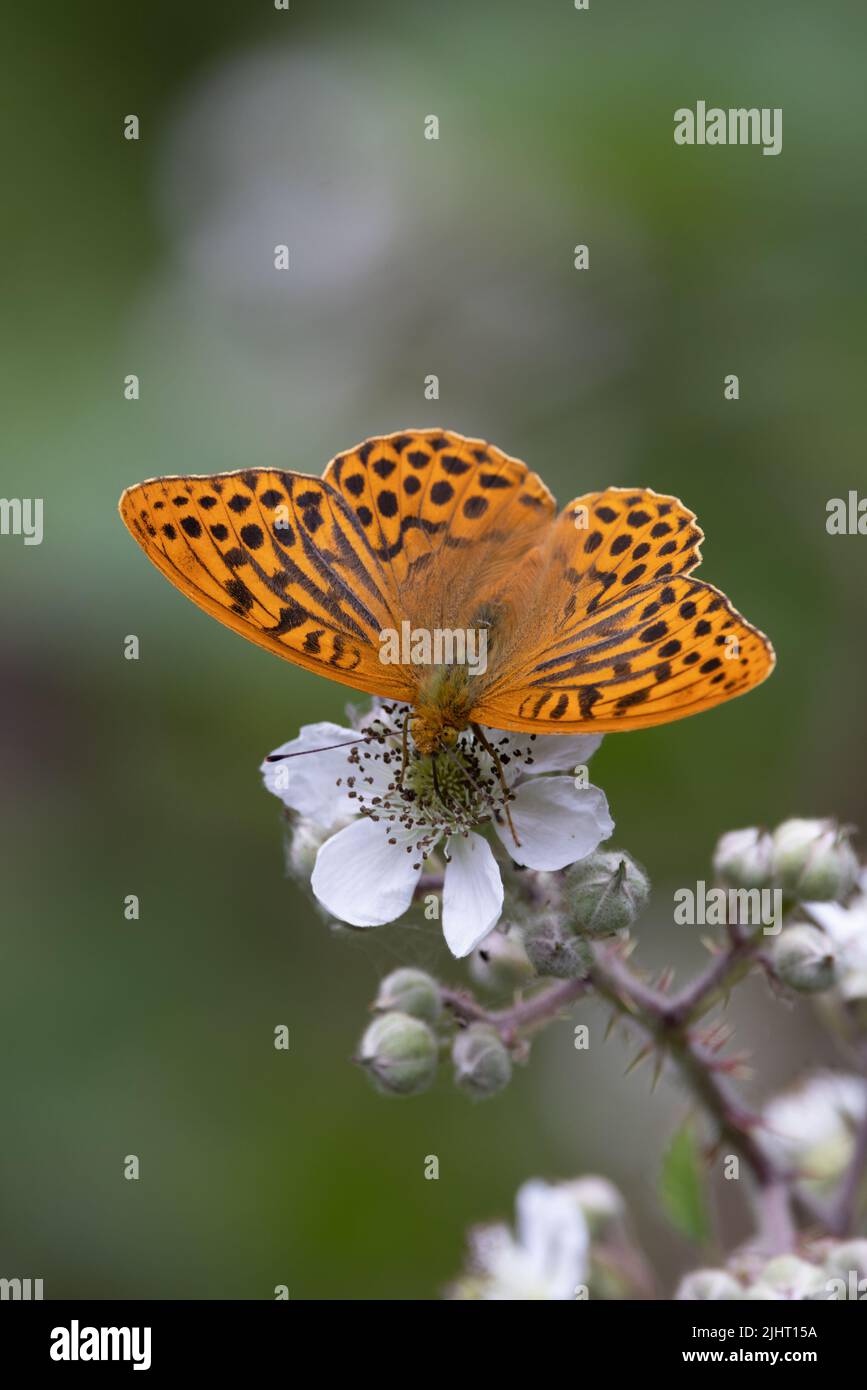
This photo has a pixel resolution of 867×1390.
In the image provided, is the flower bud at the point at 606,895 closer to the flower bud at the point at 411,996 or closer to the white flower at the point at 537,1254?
the flower bud at the point at 411,996

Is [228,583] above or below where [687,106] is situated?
below

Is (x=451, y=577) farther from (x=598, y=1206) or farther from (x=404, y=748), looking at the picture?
(x=598, y=1206)

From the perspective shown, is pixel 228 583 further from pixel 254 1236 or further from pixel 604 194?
pixel 604 194

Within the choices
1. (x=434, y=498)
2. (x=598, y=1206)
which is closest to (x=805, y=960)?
(x=434, y=498)

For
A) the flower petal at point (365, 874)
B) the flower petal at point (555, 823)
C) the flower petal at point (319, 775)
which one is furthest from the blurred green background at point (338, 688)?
the flower petal at point (555, 823)

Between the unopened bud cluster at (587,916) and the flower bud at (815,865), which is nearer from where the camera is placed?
the unopened bud cluster at (587,916)

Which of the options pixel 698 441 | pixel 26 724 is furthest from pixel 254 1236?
pixel 698 441
